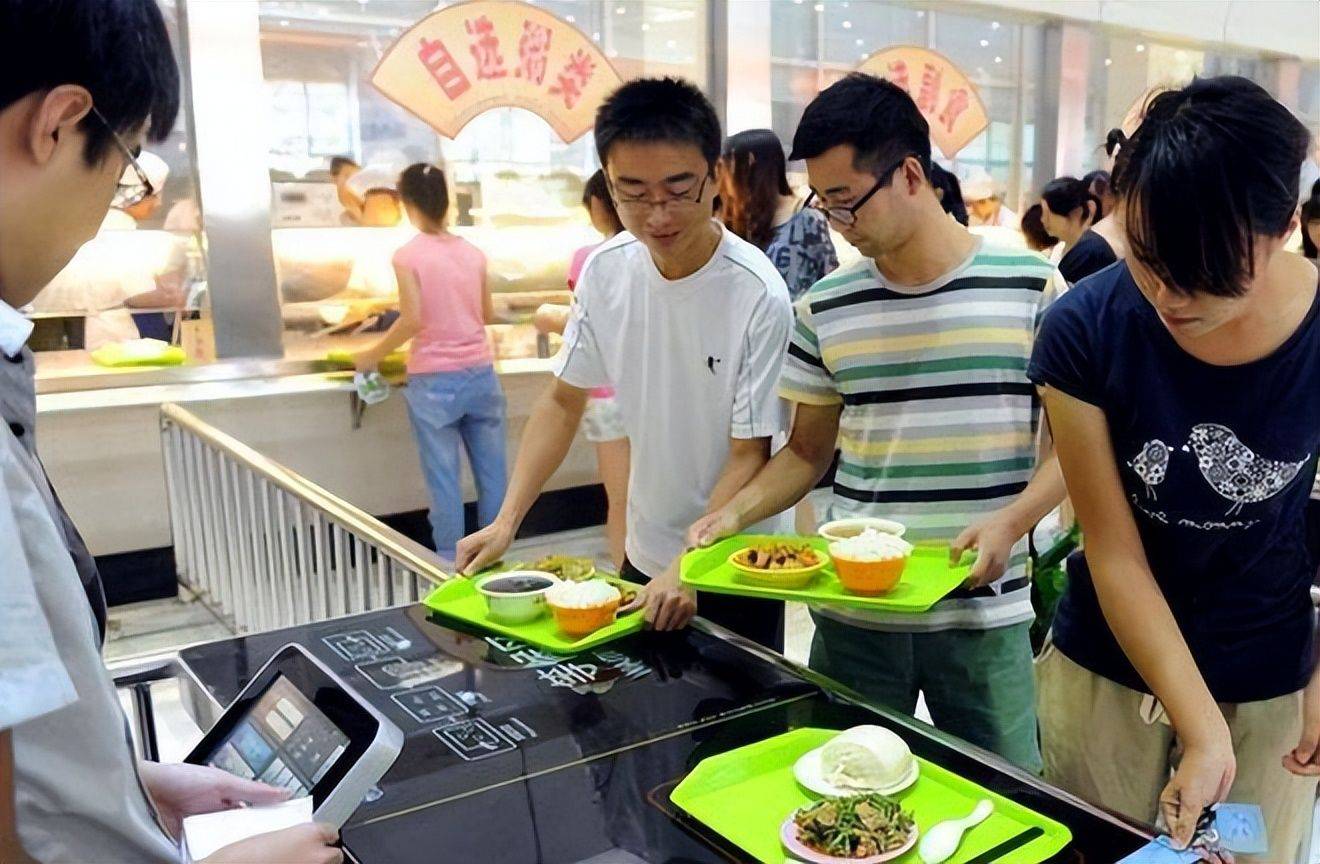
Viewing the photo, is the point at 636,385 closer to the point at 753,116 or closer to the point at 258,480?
the point at 258,480

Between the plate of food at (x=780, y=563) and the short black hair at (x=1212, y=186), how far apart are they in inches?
26.5

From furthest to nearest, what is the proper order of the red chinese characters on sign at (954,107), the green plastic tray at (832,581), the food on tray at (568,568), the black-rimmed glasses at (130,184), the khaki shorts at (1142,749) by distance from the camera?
the red chinese characters on sign at (954,107)
the food on tray at (568,568)
the green plastic tray at (832,581)
the khaki shorts at (1142,749)
the black-rimmed glasses at (130,184)

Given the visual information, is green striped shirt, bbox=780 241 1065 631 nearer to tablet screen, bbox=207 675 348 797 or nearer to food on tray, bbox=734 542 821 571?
food on tray, bbox=734 542 821 571

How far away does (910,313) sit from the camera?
1.69 metres

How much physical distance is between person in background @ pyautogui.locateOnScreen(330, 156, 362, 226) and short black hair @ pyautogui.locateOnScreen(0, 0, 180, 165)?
4.06 meters

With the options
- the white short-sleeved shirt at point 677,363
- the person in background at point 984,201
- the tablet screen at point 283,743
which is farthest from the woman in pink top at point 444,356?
the person in background at point 984,201

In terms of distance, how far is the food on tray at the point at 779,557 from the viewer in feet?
5.27

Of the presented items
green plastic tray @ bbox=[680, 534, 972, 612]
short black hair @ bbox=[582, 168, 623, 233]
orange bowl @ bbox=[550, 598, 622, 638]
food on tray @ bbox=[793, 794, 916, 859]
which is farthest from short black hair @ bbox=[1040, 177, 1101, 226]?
food on tray @ bbox=[793, 794, 916, 859]

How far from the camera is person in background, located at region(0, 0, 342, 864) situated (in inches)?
26.8

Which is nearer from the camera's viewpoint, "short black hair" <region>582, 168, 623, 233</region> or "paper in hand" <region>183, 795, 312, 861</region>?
"paper in hand" <region>183, 795, 312, 861</region>

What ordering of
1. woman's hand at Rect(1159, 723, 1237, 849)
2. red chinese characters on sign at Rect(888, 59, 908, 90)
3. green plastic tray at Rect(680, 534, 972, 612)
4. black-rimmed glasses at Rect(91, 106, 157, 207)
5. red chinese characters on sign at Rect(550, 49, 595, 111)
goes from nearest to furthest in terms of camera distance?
black-rimmed glasses at Rect(91, 106, 157, 207), woman's hand at Rect(1159, 723, 1237, 849), green plastic tray at Rect(680, 534, 972, 612), red chinese characters on sign at Rect(550, 49, 595, 111), red chinese characters on sign at Rect(888, 59, 908, 90)

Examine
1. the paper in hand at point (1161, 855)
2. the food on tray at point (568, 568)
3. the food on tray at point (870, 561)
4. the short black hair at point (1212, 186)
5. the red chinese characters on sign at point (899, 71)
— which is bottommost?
the paper in hand at point (1161, 855)

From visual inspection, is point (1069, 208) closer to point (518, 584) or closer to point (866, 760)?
point (518, 584)

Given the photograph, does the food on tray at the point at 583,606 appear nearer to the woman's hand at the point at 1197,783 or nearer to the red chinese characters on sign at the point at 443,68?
the woman's hand at the point at 1197,783
